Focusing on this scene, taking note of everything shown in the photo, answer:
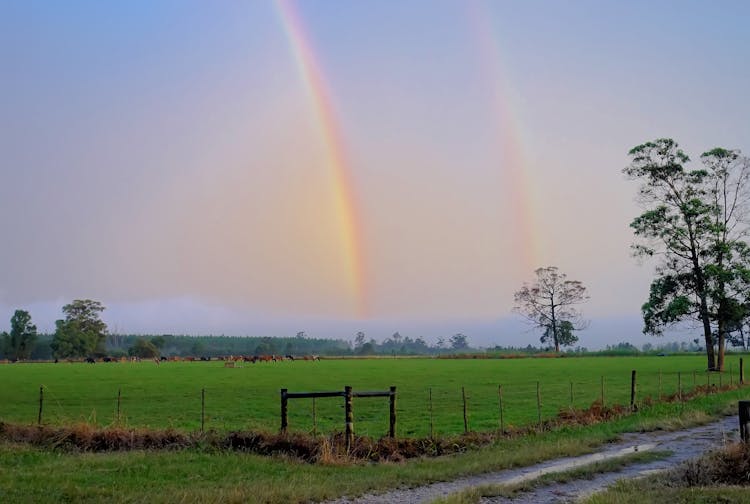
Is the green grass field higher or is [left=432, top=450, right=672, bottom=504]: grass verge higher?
[left=432, top=450, right=672, bottom=504]: grass verge

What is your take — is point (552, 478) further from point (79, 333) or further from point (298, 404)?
point (79, 333)

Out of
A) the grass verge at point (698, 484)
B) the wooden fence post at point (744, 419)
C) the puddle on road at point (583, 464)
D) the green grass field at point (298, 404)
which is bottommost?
the green grass field at point (298, 404)

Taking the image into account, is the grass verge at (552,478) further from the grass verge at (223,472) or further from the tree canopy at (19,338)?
the tree canopy at (19,338)

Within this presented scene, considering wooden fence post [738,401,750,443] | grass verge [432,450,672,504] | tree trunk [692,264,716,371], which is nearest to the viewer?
→ grass verge [432,450,672,504]

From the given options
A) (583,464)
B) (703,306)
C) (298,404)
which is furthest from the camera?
(703,306)

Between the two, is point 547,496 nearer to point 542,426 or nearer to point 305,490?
point 305,490

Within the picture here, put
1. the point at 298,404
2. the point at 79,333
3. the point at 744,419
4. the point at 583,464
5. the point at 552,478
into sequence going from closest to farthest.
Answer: the point at 552,478
the point at 744,419
the point at 583,464
the point at 298,404
the point at 79,333

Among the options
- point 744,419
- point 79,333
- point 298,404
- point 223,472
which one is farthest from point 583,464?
point 79,333

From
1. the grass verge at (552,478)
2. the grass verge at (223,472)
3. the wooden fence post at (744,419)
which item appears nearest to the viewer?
the grass verge at (552,478)

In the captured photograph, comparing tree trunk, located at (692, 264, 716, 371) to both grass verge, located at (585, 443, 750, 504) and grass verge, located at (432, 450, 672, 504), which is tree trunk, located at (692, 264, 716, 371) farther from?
grass verge, located at (585, 443, 750, 504)

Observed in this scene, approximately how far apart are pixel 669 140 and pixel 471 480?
57.4 metres

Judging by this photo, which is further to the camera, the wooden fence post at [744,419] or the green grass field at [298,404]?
the green grass field at [298,404]

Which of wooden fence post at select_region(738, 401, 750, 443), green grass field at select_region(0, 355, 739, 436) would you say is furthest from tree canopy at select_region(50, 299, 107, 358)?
wooden fence post at select_region(738, 401, 750, 443)

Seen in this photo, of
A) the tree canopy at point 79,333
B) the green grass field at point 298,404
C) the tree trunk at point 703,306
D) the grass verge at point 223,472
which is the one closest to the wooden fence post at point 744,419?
the grass verge at point 223,472
